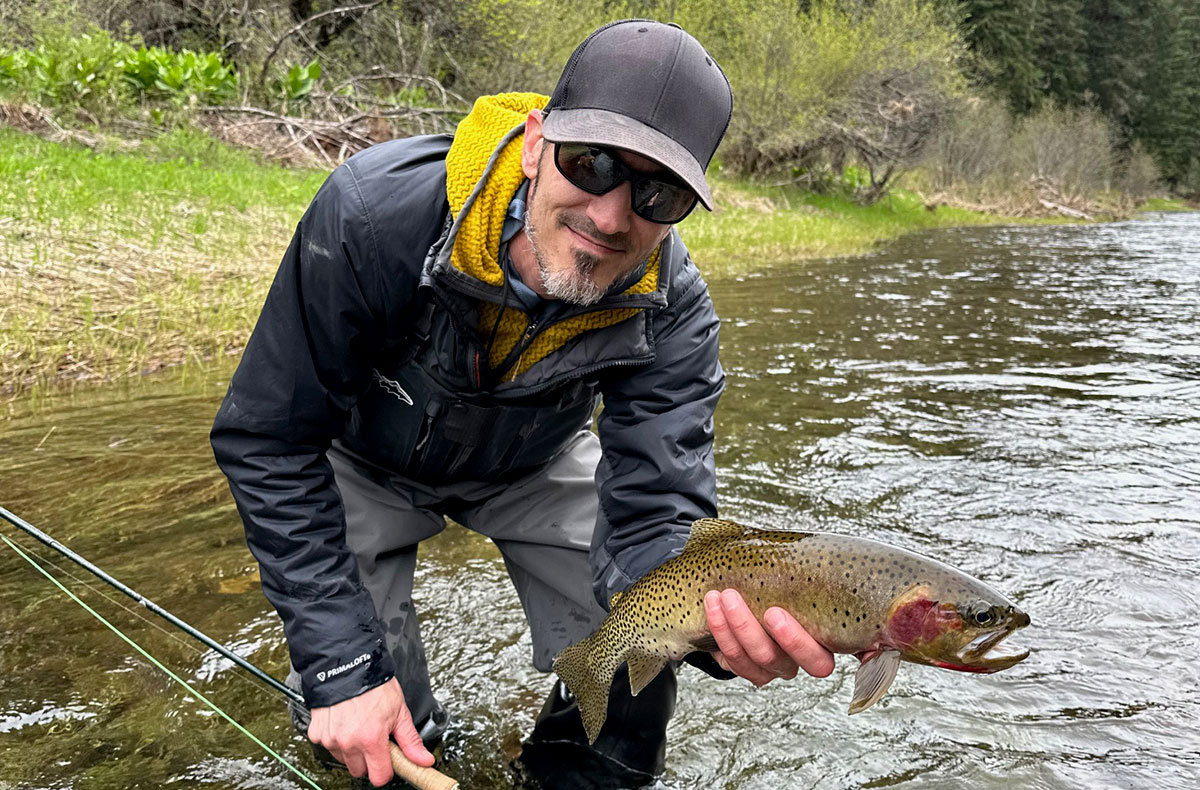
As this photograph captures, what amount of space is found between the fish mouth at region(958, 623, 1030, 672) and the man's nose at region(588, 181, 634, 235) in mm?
1211

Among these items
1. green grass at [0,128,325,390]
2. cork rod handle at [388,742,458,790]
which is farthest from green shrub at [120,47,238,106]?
cork rod handle at [388,742,458,790]

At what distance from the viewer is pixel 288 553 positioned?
7.79 ft

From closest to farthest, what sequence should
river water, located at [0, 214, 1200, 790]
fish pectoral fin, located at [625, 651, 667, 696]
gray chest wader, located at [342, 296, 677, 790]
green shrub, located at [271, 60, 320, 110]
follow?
fish pectoral fin, located at [625, 651, 667, 696] < gray chest wader, located at [342, 296, 677, 790] < river water, located at [0, 214, 1200, 790] < green shrub, located at [271, 60, 320, 110]

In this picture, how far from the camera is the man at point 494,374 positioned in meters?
2.31

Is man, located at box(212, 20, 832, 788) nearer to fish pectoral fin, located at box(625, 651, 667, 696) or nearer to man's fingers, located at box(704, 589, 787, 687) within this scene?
man's fingers, located at box(704, 589, 787, 687)

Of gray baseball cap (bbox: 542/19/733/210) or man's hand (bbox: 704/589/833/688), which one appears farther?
gray baseball cap (bbox: 542/19/733/210)

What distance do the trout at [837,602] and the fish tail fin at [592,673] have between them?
66 mm

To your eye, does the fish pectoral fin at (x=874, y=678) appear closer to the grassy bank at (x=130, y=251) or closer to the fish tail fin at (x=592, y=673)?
the fish tail fin at (x=592, y=673)

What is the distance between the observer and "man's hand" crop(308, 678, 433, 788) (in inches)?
89.6

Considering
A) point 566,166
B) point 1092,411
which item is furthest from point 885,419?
point 566,166

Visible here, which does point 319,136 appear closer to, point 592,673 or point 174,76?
point 174,76

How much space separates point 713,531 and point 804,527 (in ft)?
7.96

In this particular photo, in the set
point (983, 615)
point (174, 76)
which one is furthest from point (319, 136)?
point (983, 615)

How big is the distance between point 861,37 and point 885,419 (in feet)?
83.2
